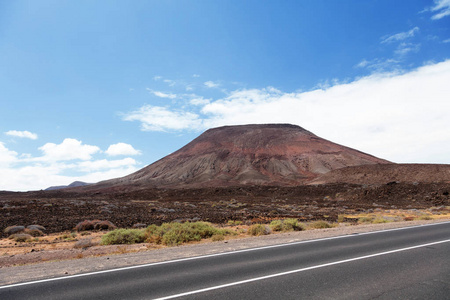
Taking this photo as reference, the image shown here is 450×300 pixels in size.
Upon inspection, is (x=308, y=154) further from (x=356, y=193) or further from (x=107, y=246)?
(x=107, y=246)

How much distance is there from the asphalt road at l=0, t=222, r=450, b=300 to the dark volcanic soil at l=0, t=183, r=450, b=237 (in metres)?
15.8

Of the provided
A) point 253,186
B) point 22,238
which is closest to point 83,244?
point 22,238

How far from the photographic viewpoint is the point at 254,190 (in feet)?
243

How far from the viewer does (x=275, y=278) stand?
649 cm

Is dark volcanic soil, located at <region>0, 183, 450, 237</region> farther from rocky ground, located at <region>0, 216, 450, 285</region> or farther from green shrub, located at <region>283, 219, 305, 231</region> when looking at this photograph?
rocky ground, located at <region>0, 216, 450, 285</region>

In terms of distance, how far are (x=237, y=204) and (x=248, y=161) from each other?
240 ft

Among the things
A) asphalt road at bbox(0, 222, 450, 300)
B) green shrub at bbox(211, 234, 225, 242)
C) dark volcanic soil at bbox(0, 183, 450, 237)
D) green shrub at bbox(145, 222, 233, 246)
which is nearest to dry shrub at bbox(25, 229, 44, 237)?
dark volcanic soil at bbox(0, 183, 450, 237)

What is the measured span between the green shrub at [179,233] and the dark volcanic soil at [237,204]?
8611 millimetres

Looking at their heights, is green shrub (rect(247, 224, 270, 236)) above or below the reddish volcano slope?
below

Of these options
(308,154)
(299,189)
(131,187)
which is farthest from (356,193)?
(131,187)

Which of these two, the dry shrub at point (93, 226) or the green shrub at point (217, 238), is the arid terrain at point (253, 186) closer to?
the dry shrub at point (93, 226)

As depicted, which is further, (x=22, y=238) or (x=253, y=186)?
(x=253, y=186)

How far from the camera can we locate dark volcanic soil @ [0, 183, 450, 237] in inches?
1117

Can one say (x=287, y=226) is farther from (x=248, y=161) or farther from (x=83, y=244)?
Answer: (x=248, y=161)
